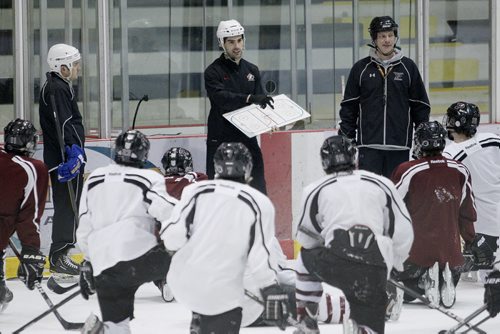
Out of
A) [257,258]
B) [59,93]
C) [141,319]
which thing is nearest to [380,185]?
[257,258]

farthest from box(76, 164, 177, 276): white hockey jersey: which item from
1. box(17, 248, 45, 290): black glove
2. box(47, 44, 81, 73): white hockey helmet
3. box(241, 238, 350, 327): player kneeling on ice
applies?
box(47, 44, 81, 73): white hockey helmet

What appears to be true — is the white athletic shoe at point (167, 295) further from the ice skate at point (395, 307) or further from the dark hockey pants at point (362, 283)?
the dark hockey pants at point (362, 283)

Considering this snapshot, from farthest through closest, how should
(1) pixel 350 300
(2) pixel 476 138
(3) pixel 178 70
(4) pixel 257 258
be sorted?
1. (3) pixel 178 70
2. (2) pixel 476 138
3. (1) pixel 350 300
4. (4) pixel 257 258

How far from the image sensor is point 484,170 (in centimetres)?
709

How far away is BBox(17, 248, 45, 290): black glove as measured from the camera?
603 centimetres

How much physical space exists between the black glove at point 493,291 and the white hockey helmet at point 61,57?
3.09 meters

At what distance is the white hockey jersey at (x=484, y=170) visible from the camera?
23.1 feet

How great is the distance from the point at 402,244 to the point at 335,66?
4180 mm

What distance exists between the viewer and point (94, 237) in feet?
16.6

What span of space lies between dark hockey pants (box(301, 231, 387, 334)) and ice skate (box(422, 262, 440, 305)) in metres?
1.75

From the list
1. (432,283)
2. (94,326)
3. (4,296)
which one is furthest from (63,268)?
(94,326)

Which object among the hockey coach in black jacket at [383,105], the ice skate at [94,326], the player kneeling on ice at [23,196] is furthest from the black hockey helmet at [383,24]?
the ice skate at [94,326]

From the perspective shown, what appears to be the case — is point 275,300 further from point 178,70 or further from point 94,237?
point 178,70

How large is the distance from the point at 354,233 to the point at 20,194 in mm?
2075
